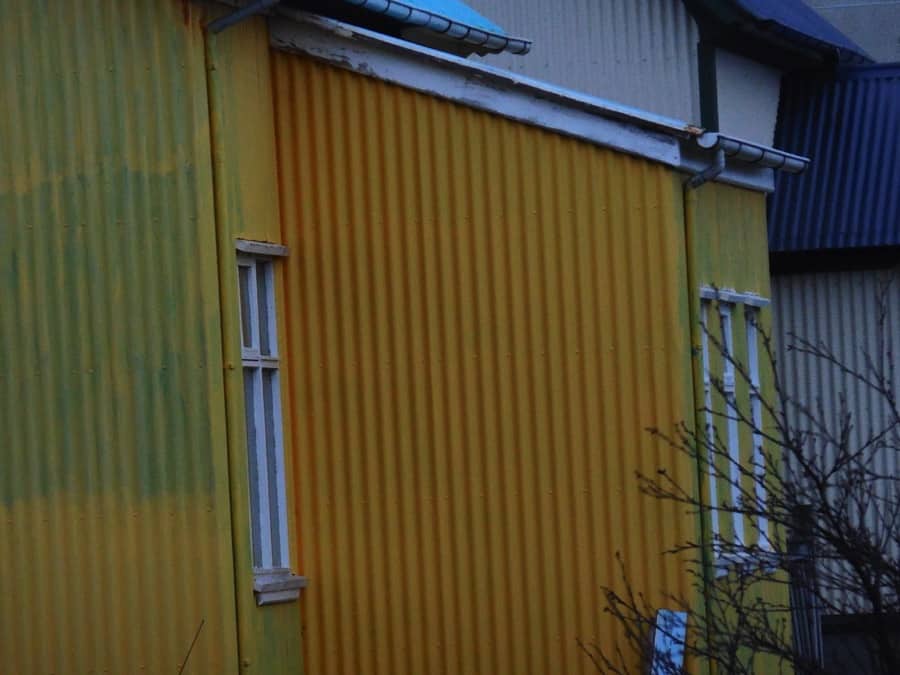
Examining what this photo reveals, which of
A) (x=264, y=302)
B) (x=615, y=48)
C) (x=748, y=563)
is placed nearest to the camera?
(x=748, y=563)

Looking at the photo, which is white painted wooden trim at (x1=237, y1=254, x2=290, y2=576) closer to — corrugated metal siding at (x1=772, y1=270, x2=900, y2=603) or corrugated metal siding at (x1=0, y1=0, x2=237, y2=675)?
corrugated metal siding at (x1=0, y1=0, x2=237, y2=675)

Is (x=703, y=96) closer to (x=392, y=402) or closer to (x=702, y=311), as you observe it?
(x=702, y=311)

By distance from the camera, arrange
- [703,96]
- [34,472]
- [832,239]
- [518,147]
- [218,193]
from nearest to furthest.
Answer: [34,472], [218,193], [518,147], [703,96], [832,239]

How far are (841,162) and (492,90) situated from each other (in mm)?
7711

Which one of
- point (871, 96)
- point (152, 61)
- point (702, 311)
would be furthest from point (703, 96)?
point (152, 61)

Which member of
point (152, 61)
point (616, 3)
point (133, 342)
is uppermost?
point (616, 3)

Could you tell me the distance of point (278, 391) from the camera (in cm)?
1134

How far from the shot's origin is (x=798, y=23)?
17.8 m

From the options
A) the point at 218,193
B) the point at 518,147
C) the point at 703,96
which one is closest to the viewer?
the point at 218,193

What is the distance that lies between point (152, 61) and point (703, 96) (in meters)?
7.53

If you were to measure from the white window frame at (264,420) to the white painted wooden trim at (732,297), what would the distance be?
2.81m

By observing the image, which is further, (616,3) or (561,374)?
(616,3)

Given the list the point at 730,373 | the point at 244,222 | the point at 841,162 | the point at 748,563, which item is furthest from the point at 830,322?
the point at 748,563

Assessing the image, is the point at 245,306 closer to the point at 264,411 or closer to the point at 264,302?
the point at 264,302
